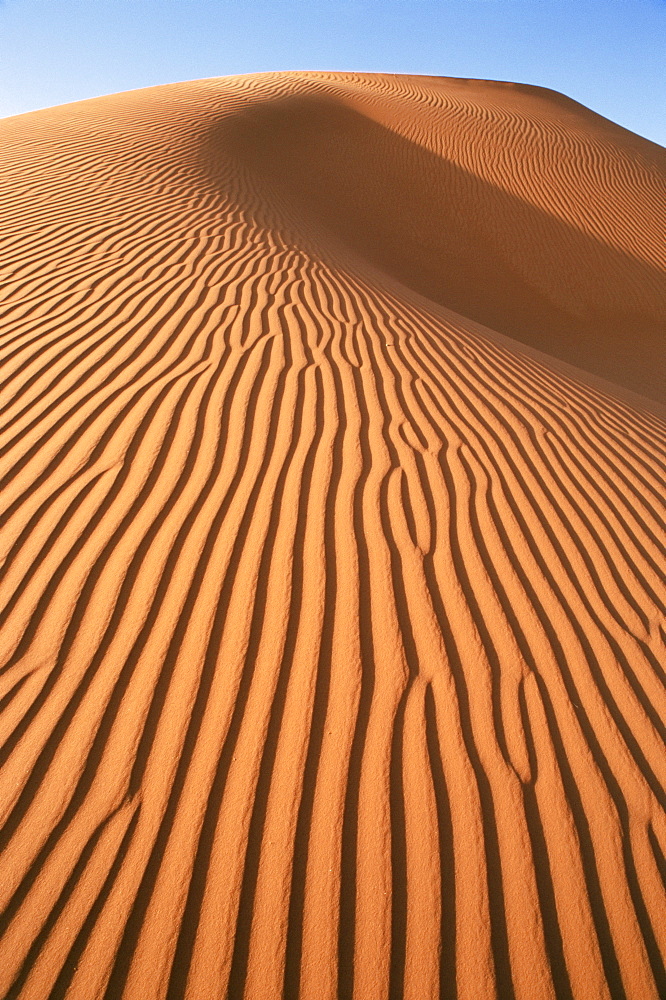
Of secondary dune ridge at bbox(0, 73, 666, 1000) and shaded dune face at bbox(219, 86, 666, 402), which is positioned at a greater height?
shaded dune face at bbox(219, 86, 666, 402)

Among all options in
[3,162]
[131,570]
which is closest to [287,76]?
[3,162]

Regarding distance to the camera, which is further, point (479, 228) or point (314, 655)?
point (479, 228)

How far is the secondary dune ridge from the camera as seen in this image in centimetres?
155

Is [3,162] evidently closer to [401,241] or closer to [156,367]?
[401,241]

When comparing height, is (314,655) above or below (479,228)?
below

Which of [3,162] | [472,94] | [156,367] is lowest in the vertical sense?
[156,367]

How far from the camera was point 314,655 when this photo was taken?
214 cm

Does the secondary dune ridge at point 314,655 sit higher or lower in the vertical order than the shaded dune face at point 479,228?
lower

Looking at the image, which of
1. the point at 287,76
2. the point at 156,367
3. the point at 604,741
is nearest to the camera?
the point at 604,741

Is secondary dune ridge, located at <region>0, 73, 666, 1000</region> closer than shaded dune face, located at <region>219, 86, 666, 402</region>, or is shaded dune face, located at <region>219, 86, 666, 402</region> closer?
secondary dune ridge, located at <region>0, 73, 666, 1000</region>

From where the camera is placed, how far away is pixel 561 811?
1.84 m

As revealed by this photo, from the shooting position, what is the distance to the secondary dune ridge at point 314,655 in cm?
155

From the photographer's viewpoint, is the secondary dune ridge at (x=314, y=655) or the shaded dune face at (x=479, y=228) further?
the shaded dune face at (x=479, y=228)

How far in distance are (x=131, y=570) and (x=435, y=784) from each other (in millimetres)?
1403
